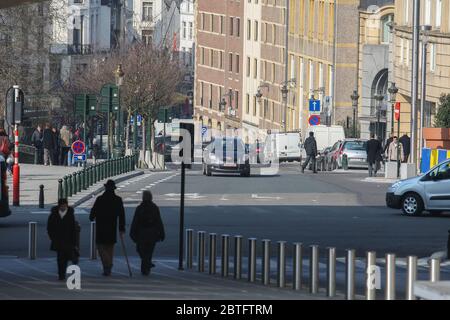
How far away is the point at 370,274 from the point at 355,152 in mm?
45357

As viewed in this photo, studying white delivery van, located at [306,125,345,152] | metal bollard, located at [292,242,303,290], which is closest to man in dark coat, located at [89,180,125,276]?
metal bollard, located at [292,242,303,290]

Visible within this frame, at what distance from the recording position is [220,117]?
4761 inches

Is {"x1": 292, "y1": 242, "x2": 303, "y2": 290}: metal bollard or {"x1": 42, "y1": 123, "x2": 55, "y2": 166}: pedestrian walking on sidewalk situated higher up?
{"x1": 42, "y1": 123, "x2": 55, "y2": 166}: pedestrian walking on sidewalk

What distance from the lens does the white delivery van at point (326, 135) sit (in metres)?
76.8

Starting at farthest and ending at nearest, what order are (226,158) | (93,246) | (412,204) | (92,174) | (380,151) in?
(380,151), (226,158), (92,174), (412,204), (93,246)

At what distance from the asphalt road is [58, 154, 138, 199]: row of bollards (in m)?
0.79

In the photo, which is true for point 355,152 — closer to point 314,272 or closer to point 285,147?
point 285,147

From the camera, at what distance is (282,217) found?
37500 mm

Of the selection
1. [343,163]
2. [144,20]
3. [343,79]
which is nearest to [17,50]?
[343,163]

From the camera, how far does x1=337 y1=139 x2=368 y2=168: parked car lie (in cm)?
6594

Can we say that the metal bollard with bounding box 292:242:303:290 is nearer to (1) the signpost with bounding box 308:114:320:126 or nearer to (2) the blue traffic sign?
(1) the signpost with bounding box 308:114:320:126

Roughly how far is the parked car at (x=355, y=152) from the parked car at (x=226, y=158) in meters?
9.71

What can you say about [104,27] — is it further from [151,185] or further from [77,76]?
[151,185]

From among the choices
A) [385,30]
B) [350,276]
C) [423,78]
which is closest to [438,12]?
[423,78]
